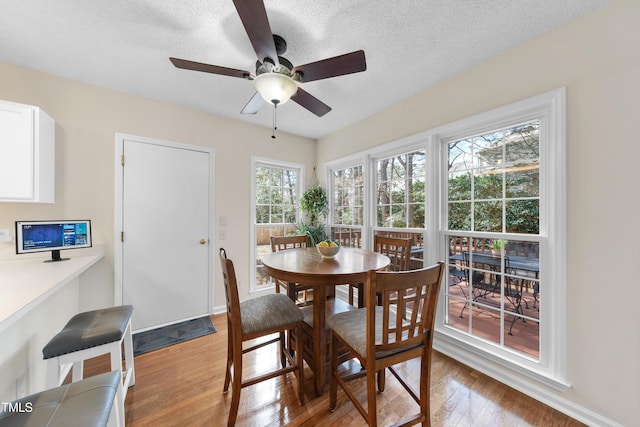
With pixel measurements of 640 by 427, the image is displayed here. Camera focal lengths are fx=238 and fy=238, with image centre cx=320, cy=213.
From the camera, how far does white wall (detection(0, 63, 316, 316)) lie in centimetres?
209

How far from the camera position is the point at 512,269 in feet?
6.26

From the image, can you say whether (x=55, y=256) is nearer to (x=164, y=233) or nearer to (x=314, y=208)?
(x=164, y=233)

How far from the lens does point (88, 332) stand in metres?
1.38

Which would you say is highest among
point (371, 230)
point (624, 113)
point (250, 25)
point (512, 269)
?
point (250, 25)

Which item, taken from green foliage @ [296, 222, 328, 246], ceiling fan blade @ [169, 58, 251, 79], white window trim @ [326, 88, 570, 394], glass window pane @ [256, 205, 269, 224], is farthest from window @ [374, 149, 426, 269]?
ceiling fan blade @ [169, 58, 251, 79]

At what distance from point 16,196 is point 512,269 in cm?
390

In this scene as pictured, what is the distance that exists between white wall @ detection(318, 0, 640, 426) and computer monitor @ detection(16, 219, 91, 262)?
12.7ft

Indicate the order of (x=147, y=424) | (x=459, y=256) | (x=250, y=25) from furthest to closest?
1. (x=459, y=256)
2. (x=147, y=424)
3. (x=250, y=25)

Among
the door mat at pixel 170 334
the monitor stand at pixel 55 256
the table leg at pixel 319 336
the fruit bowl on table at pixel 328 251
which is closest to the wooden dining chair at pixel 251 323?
the table leg at pixel 319 336

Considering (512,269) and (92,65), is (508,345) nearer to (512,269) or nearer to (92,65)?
(512,269)

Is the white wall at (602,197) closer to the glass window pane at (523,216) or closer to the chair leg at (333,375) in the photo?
the glass window pane at (523,216)

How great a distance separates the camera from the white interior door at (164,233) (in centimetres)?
254

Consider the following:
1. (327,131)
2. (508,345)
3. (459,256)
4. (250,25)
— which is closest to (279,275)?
(250,25)

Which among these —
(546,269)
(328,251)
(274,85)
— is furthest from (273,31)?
(546,269)
